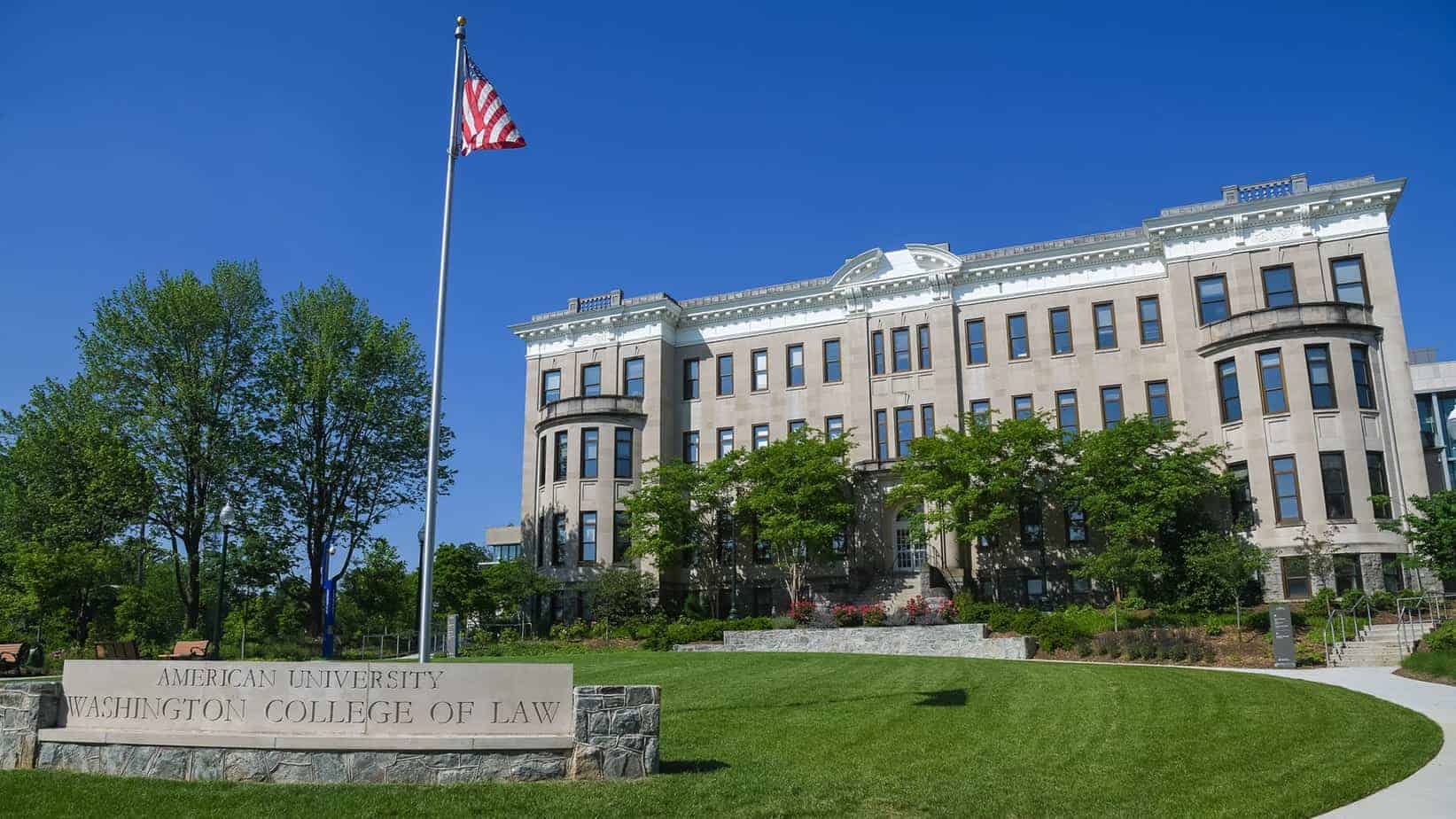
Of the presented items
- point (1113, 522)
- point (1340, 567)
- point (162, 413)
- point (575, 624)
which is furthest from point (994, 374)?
point (162, 413)

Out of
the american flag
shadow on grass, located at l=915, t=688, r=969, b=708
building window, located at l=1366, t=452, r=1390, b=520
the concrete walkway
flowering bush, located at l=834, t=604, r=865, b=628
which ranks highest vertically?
the american flag

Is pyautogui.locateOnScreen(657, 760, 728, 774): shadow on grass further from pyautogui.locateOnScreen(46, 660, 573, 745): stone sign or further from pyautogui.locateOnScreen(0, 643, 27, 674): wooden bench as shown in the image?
pyautogui.locateOnScreen(0, 643, 27, 674): wooden bench

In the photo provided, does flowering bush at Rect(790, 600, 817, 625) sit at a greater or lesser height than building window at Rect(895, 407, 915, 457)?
lesser

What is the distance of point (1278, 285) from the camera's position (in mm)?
37531

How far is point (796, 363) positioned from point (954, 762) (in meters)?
36.0

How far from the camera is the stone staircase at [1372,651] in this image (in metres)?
24.8

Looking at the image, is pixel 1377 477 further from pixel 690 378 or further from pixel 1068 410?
pixel 690 378

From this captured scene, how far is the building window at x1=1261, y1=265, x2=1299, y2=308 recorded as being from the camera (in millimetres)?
37250

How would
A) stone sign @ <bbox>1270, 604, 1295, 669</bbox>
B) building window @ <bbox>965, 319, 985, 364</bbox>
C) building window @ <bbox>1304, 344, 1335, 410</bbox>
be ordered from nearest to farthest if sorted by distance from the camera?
stone sign @ <bbox>1270, 604, 1295, 669</bbox> < building window @ <bbox>1304, 344, 1335, 410</bbox> < building window @ <bbox>965, 319, 985, 364</bbox>

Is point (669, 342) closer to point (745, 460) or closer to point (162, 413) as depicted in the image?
point (745, 460)

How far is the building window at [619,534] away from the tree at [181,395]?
1566cm

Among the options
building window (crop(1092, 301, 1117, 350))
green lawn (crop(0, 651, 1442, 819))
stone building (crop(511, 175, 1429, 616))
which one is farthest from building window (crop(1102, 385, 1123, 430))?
green lawn (crop(0, 651, 1442, 819))

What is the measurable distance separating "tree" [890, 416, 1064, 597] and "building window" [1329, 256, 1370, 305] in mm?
11045

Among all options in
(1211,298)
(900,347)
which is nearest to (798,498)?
(900,347)
